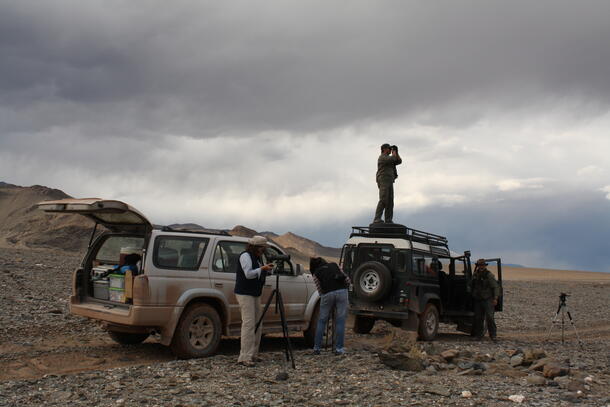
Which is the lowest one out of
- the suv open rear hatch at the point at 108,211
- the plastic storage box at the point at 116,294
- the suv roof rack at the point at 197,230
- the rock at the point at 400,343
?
the rock at the point at 400,343

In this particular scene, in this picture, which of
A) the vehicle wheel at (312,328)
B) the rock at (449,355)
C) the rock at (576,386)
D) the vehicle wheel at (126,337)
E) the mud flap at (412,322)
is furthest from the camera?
the mud flap at (412,322)

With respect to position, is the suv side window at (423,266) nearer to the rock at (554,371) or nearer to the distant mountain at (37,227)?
the rock at (554,371)

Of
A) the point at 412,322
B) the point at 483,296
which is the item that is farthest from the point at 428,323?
the point at 483,296

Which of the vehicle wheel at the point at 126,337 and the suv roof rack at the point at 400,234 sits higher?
the suv roof rack at the point at 400,234

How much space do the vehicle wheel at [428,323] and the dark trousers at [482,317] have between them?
1.54 m

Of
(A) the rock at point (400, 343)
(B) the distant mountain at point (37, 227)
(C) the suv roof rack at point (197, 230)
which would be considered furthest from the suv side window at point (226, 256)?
(B) the distant mountain at point (37, 227)

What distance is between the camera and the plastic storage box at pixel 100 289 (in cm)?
964

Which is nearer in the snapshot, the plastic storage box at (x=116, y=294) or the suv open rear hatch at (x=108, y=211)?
the suv open rear hatch at (x=108, y=211)

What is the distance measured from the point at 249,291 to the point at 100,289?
2.68 metres

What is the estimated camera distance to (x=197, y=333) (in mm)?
9289

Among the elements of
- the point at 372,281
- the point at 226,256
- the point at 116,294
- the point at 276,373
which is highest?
the point at 226,256

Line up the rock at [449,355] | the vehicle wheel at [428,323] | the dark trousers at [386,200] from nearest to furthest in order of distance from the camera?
the rock at [449,355] → the vehicle wheel at [428,323] → the dark trousers at [386,200]

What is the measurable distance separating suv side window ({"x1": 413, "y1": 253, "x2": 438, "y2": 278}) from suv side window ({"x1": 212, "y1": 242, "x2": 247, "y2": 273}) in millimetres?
4785

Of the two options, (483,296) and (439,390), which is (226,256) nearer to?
(439,390)
